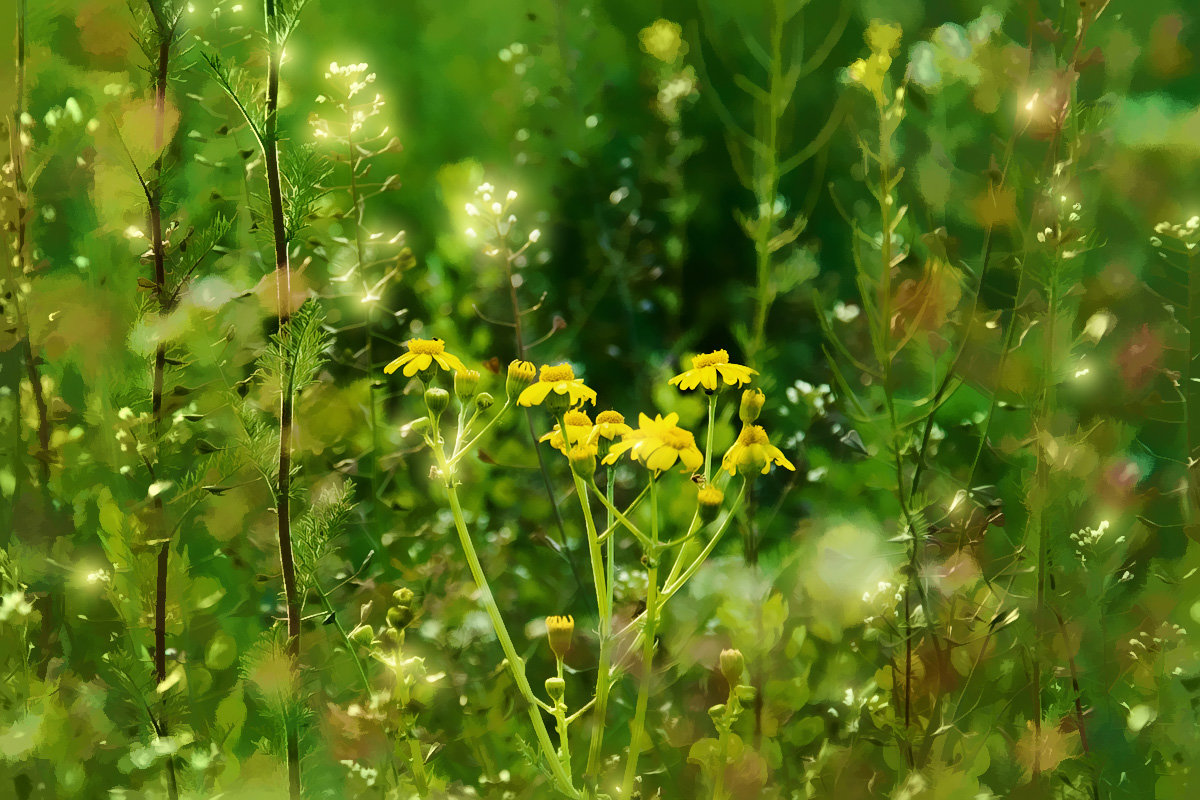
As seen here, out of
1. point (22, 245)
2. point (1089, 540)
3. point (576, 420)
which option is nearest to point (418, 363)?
point (576, 420)

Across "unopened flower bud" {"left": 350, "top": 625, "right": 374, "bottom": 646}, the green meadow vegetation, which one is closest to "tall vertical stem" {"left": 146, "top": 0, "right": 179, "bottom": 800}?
the green meadow vegetation

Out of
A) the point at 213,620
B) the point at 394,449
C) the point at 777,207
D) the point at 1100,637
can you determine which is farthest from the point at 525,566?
the point at 1100,637

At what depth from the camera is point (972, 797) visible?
2.55ft

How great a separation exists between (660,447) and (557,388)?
78mm

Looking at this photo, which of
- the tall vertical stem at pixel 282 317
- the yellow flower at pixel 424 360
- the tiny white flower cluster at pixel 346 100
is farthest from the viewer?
the tiny white flower cluster at pixel 346 100

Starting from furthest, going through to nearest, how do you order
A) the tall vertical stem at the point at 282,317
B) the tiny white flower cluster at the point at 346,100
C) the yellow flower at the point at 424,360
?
the tiny white flower cluster at the point at 346,100 → the yellow flower at the point at 424,360 → the tall vertical stem at the point at 282,317

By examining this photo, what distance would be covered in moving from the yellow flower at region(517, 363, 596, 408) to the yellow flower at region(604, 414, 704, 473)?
0.04 m

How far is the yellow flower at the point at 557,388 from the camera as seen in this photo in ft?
2.06

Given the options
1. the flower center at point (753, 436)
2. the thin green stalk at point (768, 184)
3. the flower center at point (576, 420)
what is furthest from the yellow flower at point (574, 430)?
the thin green stalk at point (768, 184)

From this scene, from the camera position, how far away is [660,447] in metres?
0.61

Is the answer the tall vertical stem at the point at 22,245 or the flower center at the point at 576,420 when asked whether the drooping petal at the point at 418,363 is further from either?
the tall vertical stem at the point at 22,245

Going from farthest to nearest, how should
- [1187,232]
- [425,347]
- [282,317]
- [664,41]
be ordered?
[664,41], [1187,232], [425,347], [282,317]

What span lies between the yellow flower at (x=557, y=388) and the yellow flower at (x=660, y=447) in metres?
0.04

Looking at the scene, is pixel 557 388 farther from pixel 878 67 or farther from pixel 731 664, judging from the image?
pixel 878 67
